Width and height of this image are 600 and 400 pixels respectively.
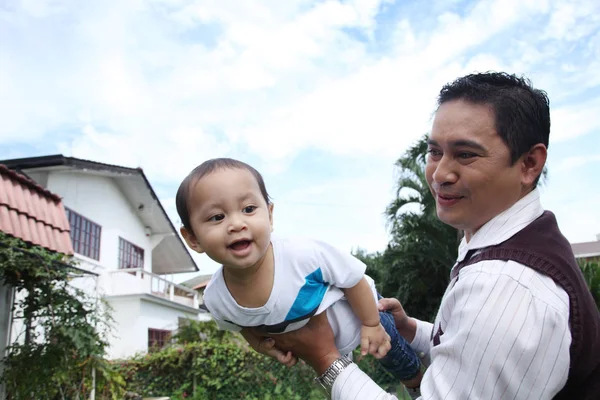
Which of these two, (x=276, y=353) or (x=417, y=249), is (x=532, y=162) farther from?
(x=417, y=249)

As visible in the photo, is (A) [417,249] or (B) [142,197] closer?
(A) [417,249]

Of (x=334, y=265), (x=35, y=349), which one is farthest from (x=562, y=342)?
(x=35, y=349)

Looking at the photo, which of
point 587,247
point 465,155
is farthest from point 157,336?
point 587,247

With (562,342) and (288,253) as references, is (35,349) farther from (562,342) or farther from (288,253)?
(562,342)

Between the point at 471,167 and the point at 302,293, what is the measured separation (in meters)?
0.84

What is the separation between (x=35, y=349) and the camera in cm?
637

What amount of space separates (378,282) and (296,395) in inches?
252

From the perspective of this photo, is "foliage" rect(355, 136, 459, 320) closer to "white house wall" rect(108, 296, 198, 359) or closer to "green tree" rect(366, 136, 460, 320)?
"green tree" rect(366, 136, 460, 320)

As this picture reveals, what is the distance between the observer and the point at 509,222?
4.79ft

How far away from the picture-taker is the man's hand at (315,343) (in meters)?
1.86

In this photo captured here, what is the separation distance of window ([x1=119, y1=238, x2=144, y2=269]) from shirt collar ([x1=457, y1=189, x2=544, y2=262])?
644 inches

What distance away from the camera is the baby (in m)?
1.91

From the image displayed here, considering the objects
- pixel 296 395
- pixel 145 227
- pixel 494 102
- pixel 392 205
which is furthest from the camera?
pixel 145 227

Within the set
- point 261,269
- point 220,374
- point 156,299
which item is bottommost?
point 220,374
